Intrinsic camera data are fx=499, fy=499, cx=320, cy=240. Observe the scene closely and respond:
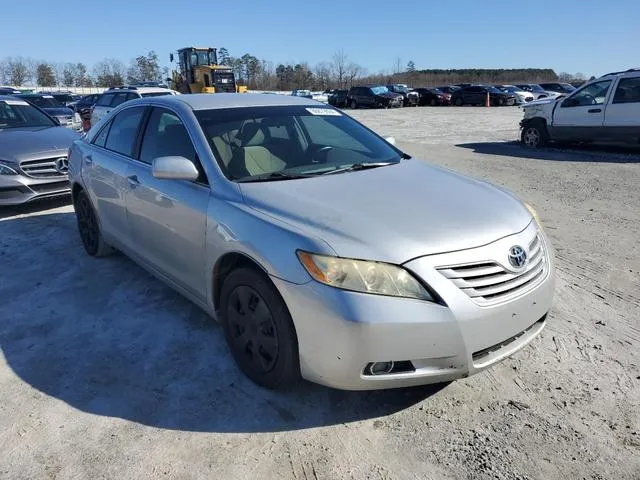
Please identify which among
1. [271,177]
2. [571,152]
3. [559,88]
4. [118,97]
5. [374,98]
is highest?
[559,88]

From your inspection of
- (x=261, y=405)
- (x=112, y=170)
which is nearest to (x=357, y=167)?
(x=261, y=405)

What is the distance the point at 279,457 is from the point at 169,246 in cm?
172

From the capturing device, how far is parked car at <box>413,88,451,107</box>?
4031 cm

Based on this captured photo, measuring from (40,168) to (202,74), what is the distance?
77.1 ft

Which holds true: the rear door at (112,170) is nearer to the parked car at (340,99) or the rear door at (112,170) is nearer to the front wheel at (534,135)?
the front wheel at (534,135)

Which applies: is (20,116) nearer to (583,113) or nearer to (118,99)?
(118,99)

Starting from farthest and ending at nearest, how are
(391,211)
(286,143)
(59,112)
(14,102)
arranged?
(59,112) < (14,102) < (286,143) < (391,211)

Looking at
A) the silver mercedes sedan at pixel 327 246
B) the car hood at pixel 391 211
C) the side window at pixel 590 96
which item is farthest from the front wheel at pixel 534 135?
the car hood at pixel 391 211

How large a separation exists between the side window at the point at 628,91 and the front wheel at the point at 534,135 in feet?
6.12

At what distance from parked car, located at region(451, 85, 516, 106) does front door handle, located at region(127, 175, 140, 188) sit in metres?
37.7

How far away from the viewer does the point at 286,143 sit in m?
3.59

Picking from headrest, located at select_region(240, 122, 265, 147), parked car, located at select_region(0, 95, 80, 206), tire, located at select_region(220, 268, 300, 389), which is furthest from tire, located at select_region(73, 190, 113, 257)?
tire, located at select_region(220, 268, 300, 389)

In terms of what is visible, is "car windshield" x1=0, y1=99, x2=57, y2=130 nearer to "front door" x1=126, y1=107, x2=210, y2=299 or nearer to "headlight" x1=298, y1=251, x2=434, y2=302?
"front door" x1=126, y1=107, x2=210, y2=299

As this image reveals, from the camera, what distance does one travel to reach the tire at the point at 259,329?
8.41 ft
